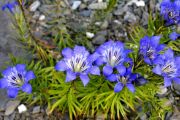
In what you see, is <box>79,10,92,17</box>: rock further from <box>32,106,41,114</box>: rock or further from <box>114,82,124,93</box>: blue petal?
<box>114,82,124,93</box>: blue petal

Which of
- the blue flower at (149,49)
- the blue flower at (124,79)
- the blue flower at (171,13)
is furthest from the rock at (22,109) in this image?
the blue flower at (171,13)

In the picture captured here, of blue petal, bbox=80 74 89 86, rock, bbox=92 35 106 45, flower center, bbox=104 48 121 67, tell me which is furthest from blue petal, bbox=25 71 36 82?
rock, bbox=92 35 106 45

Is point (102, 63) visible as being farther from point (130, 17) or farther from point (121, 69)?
point (130, 17)

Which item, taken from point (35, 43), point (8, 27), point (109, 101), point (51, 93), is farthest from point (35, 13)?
point (109, 101)

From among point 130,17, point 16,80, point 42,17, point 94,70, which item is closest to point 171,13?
→ point 94,70

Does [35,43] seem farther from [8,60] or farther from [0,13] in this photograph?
[0,13]

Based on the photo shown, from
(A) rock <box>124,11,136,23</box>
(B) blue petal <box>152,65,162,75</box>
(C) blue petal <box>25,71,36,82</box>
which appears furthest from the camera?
(A) rock <box>124,11,136,23</box>

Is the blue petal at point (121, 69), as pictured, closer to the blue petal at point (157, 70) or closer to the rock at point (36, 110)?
the blue petal at point (157, 70)
